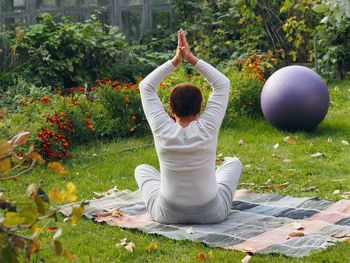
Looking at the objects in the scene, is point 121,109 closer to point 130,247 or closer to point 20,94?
point 20,94

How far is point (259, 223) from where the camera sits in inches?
214

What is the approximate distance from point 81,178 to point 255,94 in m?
3.12

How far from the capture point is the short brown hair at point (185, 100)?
17.2 feet

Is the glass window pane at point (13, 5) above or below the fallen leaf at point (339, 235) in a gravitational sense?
above

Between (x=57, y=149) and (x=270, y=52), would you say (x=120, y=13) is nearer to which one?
(x=270, y=52)

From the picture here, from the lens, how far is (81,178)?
22.6 feet

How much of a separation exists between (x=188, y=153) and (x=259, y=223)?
29.1 inches

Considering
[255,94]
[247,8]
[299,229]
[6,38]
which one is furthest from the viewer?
[247,8]

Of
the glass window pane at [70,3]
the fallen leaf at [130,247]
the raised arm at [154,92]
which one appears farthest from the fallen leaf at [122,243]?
the glass window pane at [70,3]

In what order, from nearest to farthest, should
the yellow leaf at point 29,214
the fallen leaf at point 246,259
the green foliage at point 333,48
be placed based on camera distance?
1. the yellow leaf at point 29,214
2. the fallen leaf at point 246,259
3. the green foliage at point 333,48

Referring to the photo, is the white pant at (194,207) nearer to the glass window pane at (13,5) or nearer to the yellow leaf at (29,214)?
the yellow leaf at (29,214)

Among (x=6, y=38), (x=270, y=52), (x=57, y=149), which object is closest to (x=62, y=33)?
(x=6, y=38)

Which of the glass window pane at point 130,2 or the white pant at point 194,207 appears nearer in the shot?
the white pant at point 194,207

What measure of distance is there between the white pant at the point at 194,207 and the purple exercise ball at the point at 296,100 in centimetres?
260
